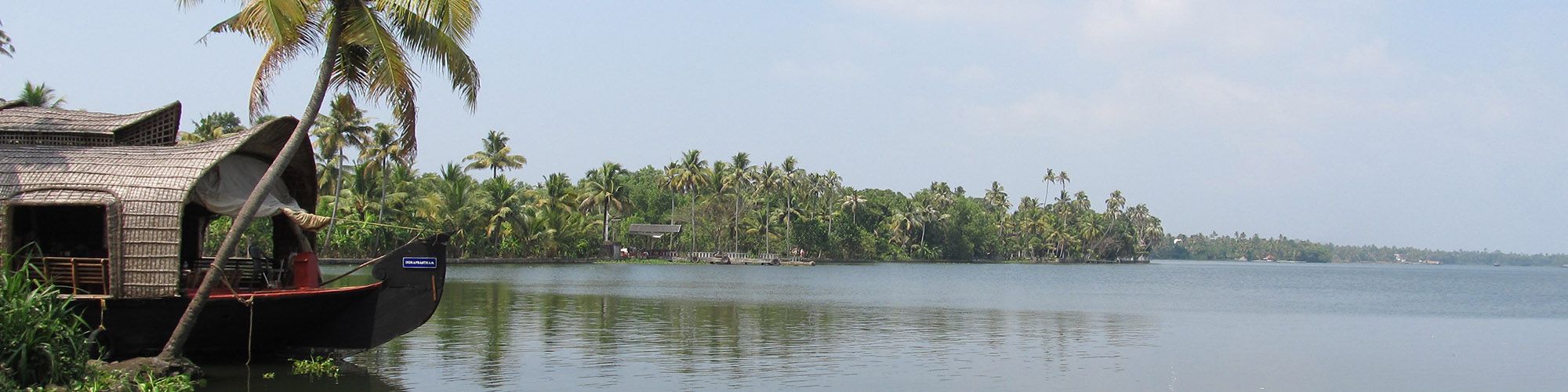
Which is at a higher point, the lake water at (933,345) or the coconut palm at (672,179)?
the coconut palm at (672,179)

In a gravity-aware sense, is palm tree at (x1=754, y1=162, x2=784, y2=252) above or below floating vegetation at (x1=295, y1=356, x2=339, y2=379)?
above

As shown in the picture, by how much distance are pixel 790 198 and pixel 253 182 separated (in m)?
74.1

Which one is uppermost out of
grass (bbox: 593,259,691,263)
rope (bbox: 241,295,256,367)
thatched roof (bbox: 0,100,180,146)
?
thatched roof (bbox: 0,100,180,146)

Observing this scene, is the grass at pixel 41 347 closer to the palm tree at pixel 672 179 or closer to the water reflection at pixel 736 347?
the water reflection at pixel 736 347

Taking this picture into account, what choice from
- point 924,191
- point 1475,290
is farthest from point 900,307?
point 924,191

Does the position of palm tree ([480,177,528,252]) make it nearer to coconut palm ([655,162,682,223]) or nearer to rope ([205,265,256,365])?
coconut palm ([655,162,682,223])

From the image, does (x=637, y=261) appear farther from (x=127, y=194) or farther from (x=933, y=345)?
(x=127, y=194)

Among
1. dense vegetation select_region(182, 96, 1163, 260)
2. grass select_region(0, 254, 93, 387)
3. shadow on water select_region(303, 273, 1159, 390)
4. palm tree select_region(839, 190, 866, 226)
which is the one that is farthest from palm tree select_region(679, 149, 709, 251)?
grass select_region(0, 254, 93, 387)

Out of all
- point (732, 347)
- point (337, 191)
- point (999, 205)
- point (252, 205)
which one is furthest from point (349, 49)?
point (999, 205)

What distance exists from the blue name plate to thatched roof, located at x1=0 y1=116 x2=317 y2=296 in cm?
251

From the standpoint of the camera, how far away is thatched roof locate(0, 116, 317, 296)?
1252cm

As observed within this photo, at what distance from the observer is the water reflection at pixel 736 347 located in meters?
14.9

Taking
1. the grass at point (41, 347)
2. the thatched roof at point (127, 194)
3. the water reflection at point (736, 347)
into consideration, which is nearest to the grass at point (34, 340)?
the grass at point (41, 347)

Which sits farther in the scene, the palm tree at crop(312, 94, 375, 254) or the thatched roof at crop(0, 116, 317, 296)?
the palm tree at crop(312, 94, 375, 254)
